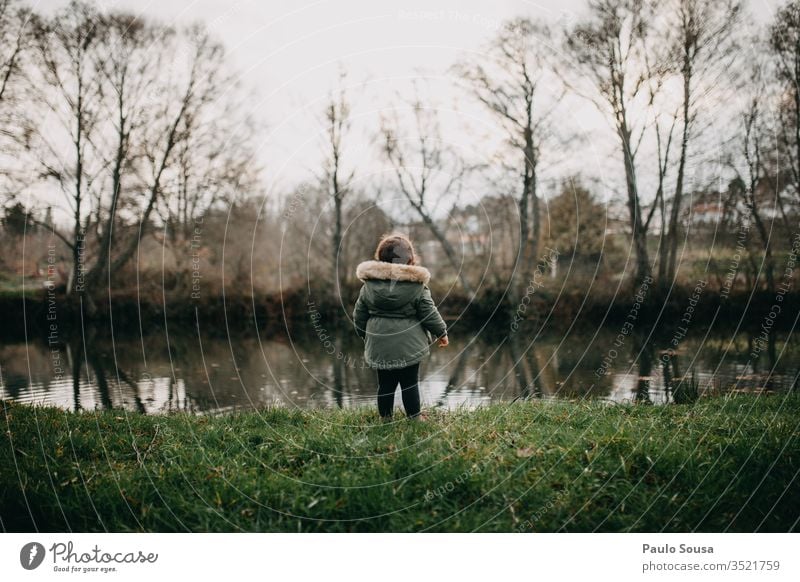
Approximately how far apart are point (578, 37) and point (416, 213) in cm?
847

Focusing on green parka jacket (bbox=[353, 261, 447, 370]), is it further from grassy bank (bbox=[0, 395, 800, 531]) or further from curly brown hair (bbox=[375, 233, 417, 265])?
grassy bank (bbox=[0, 395, 800, 531])

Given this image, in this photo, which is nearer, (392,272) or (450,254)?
(392,272)

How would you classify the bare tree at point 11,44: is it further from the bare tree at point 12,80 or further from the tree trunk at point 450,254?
the tree trunk at point 450,254

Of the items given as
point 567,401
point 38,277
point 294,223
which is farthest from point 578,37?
point 38,277

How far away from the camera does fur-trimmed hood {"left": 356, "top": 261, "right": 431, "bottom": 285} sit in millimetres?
5055

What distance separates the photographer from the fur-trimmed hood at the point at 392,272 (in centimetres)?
505

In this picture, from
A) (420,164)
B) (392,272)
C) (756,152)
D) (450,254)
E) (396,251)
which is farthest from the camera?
(450,254)

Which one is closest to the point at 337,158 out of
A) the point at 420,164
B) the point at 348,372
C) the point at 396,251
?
the point at 420,164

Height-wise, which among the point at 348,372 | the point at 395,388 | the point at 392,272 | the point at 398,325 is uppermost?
the point at 392,272

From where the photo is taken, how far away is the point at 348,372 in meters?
10.6

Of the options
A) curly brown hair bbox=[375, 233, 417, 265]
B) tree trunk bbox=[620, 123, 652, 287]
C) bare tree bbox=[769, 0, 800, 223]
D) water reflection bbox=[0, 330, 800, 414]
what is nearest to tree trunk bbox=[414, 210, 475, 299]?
water reflection bbox=[0, 330, 800, 414]

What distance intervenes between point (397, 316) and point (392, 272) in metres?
0.40

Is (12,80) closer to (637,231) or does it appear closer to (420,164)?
(420,164)

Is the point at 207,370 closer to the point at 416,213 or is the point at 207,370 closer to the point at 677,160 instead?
the point at 416,213
